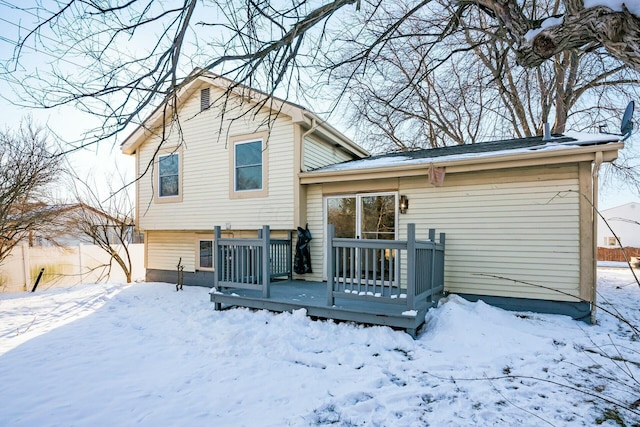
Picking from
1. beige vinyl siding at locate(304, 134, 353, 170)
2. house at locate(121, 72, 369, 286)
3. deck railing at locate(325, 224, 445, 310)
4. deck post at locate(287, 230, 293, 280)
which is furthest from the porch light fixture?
deck post at locate(287, 230, 293, 280)

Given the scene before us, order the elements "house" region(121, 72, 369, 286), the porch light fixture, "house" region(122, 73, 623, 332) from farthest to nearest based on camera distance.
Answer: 1. "house" region(121, 72, 369, 286)
2. the porch light fixture
3. "house" region(122, 73, 623, 332)

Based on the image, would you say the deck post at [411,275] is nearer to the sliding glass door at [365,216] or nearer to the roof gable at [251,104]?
the sliding glass door at [365,216]

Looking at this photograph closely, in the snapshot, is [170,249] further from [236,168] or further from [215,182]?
[236,168]

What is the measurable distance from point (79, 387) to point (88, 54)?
3.07 meters

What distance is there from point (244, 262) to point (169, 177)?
15.9 ft

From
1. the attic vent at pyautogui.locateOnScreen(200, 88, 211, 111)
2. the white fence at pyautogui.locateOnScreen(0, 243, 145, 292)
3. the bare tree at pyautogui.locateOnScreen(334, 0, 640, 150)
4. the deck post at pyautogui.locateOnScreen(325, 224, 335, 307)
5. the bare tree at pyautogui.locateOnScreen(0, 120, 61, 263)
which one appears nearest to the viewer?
the deck post at pyautogui.locateOnScreen(325, 224, 335, 307)

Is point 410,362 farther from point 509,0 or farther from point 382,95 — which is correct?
point 382,95

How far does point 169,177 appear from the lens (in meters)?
9.58

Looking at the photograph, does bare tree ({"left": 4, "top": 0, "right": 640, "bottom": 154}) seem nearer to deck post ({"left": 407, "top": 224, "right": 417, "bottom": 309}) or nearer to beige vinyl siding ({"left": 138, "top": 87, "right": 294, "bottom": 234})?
deck post ({"left": 407, "top": 224, "right": 417, "bottom": 309})

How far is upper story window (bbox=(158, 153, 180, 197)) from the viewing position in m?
9.43

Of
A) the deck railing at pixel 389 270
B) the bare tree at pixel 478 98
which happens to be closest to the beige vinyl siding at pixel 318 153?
the bare tree at pixel 478 98

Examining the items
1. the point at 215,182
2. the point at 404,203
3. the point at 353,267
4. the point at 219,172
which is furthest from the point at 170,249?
the point at 404,203

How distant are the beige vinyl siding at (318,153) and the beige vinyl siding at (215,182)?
46 cm

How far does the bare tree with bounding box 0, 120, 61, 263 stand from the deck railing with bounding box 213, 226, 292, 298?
5.87 meters
